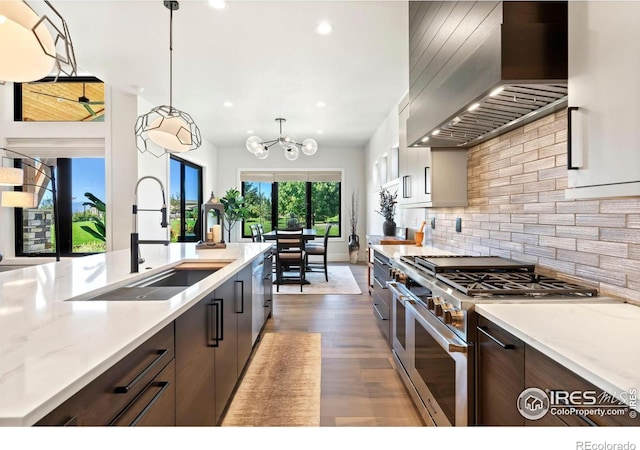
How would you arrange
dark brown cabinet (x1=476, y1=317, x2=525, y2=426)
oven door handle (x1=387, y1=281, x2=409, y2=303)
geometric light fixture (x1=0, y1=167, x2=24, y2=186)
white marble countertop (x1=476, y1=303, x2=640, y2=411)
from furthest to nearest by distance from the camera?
1. geometric light fixture (x1=0, y1=167, x2=24, y2=186)
2. oven door handle (x1=387, y1=281, x2=409, y2=303)
3. dark brown cabinet (x1=476, y1=317, x2=525, y2=426)
4. white marble countertop (x1=476, y1=303, x2=640, y2=411)

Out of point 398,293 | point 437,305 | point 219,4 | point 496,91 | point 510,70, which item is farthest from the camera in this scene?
point 219,4

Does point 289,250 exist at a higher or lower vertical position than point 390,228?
lower

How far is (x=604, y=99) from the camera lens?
108 centimetres

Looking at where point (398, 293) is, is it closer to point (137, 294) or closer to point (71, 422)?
point (137, 294)

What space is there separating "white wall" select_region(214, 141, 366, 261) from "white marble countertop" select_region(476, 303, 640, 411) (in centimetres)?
729

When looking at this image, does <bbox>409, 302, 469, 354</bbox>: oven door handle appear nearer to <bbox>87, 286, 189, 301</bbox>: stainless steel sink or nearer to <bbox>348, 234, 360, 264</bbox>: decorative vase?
<bbox>87, 286, 189, 301</bbox>: stainless steel sink

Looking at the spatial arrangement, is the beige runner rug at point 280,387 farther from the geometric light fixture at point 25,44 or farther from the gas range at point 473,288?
the geometric light fixture at point 25,44

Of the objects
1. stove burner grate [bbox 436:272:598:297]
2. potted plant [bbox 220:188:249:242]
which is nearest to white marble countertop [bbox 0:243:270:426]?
stove burner grate [bbox 436:272:598:297]

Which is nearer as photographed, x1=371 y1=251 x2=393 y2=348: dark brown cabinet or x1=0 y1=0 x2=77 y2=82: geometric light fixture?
x1=0 y1=0 x2=77 y2=82: geometric light fixture

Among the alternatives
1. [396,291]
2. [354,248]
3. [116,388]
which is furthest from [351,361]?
[354,248]

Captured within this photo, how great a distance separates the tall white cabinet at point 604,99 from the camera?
0.98 m

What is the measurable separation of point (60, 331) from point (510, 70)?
1.82 meters

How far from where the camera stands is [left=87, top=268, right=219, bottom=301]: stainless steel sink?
171 centimetres

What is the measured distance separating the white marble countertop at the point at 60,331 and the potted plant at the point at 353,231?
638 centimetres
